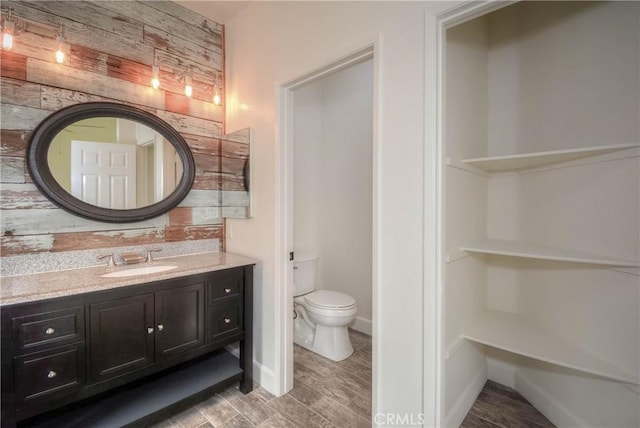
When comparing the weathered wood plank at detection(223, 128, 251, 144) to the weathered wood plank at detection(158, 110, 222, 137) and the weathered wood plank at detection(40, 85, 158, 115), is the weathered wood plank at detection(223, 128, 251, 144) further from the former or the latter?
the weathered wood plank at detection(40, 85, 158, 115)

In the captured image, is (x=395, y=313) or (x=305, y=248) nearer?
(x=395, y=313)

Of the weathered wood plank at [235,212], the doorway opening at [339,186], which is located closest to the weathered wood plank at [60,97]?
the weathered wood plank at [235,212]

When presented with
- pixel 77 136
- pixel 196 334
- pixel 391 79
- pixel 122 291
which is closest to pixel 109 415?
pixel 196 334

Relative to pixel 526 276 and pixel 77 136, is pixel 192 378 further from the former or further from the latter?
pixel 526 276

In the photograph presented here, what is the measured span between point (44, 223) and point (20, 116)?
0.62 metres

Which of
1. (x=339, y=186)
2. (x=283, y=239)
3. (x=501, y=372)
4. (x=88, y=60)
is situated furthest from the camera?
(x=339, y=186)

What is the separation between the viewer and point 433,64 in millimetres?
1216

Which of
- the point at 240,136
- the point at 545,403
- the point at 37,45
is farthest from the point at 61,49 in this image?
the point at 545,403

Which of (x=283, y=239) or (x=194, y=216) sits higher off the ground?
(x=194, y=216)

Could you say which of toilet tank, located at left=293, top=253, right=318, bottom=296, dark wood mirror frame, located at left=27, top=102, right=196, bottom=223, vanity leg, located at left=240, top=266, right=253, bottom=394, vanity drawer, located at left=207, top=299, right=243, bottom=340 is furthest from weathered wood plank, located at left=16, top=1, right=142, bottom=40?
toilet tank, located at left=293, top=253, right=318, bottom=296

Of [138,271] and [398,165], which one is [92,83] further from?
[398,165]

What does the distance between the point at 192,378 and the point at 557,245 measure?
2.42 meters

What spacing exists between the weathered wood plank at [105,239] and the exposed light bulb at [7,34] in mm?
1039

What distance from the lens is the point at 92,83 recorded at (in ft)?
5.95
